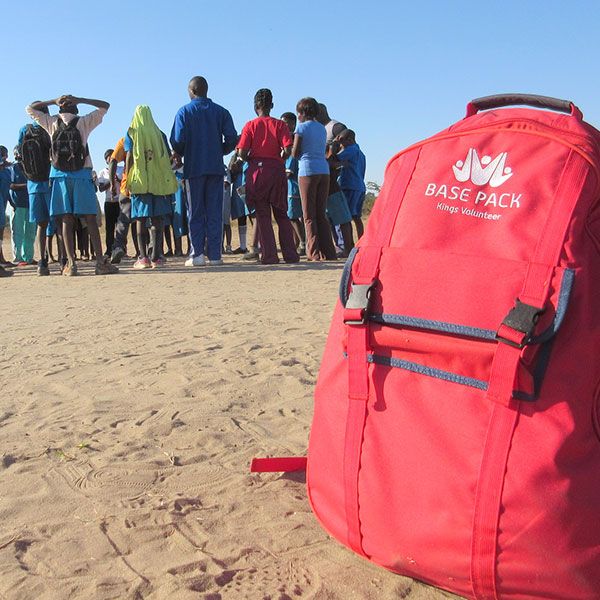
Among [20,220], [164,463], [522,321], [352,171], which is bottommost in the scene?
[164,463]

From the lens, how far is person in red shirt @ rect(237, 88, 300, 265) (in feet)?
26.2

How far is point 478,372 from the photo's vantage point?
1690 millimetres

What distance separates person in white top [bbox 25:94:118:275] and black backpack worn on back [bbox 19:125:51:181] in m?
0.49

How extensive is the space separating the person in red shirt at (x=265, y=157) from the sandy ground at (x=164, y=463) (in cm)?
328

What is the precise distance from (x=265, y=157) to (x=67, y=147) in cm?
212

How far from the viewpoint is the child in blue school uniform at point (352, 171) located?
30.6ft

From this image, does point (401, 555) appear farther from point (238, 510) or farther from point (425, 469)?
point (238, 510)

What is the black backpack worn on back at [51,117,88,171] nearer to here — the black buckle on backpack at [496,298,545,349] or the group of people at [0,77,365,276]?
the group of people at [0,77,365,276]

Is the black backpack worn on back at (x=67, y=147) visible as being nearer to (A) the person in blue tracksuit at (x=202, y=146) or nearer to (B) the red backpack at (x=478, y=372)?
(A) the person in blue tracksuit at (x=202, y=146)

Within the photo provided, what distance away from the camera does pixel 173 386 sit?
3400 mm

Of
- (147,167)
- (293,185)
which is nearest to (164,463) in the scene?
(147,167)

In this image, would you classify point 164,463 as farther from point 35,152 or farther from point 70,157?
point 35,152

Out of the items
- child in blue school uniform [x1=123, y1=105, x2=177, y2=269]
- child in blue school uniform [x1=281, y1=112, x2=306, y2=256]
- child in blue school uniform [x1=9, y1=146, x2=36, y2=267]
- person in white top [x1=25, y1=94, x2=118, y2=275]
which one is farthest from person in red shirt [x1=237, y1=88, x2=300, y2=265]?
child in blue school uniform [x1=9, y1=146, x2=36, y2=267]

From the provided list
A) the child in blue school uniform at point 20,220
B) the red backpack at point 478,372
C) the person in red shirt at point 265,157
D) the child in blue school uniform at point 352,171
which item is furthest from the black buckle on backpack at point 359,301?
the child in blue school uniform at point 20,220
